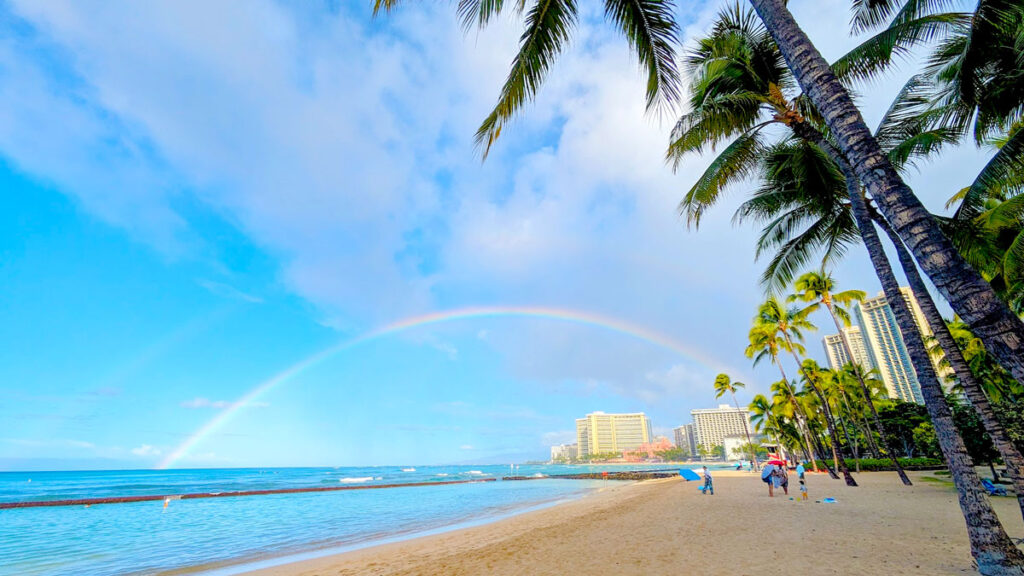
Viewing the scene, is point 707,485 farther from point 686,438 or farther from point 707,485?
point 686,438

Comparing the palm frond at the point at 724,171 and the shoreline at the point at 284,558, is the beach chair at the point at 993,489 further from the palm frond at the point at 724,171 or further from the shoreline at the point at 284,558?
the shoreline at the point at 284,558

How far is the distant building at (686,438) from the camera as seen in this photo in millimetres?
171075

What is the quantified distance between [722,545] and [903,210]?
7.16m

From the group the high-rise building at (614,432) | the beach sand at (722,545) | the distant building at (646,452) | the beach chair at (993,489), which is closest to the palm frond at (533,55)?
the beach sand at (722,545)

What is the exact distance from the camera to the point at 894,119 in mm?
8562

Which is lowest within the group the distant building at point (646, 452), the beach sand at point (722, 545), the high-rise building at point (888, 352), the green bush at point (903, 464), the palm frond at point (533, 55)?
the distant building at point (646, 452)

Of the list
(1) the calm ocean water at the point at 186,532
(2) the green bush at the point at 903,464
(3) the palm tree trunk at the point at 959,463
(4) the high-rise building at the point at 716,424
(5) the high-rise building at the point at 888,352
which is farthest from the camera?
(4) the high-rise building at the point at 716,424

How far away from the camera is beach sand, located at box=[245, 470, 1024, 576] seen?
20.3ft

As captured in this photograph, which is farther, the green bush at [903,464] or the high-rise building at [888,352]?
the high-rise building at [888,352]

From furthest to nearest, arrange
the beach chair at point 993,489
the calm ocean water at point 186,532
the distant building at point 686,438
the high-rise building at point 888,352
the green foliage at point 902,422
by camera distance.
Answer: the distant building at point 686,438 → the high-rise building at point 888,352 → the green foliage at point 902,422 → the beach chair at point 993,489 → the calm ocean water at point 186,532

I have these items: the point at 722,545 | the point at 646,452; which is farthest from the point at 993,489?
the point at 646,452

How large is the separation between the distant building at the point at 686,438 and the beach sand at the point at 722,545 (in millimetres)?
175057

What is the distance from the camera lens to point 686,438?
186375mm

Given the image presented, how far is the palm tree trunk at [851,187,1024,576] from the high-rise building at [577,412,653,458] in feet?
584
